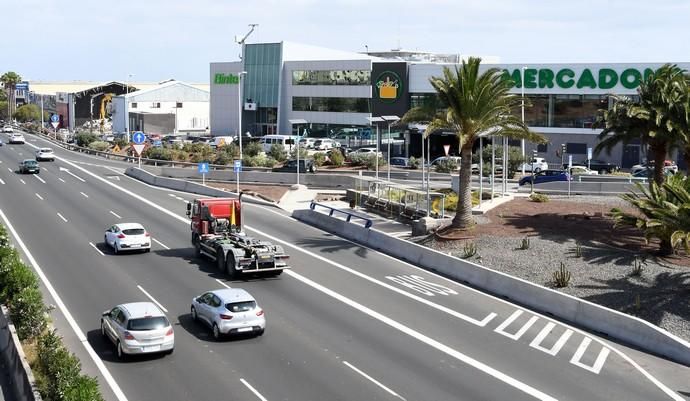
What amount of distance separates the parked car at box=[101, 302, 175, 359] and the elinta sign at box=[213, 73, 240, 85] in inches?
3533

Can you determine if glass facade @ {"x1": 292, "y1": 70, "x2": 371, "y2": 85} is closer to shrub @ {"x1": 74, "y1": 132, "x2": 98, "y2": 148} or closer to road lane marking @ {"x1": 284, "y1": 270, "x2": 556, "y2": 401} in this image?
shrub @ {"x1": 74, "y1": 132, "x2": 98, "y2": 148}

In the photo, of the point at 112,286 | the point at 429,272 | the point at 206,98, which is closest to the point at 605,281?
the point at 429,272

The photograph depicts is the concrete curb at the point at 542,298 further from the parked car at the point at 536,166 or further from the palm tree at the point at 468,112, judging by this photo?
the parked car at the point at 536,166

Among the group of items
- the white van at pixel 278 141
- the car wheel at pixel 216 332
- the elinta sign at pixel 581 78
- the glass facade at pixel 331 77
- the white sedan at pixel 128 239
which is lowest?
the car wheel at pixel 216 332

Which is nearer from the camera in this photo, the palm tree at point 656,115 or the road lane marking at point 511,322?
the road lane marking at point 511,322

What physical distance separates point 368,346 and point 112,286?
11.7 meters

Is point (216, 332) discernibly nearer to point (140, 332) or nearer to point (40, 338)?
point (140, 332)

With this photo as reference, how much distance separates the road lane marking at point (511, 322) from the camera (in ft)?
81.9

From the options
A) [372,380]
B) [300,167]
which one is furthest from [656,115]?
[300,167]

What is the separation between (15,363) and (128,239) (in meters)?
15.5

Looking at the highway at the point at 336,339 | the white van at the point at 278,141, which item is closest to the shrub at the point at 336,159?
the white van at the point at 278,141

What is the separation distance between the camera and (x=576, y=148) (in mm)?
80625

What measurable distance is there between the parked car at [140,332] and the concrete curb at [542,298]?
13.4 meters

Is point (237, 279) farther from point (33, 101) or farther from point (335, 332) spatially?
point (33, 101)
